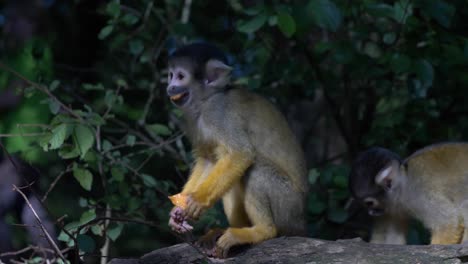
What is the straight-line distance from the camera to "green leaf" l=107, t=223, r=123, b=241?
4.54 metres

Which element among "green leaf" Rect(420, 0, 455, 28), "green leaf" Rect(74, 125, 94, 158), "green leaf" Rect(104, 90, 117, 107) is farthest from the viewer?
"green leaf" Rect(104, 90, 117, 107)

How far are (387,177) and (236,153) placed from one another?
1097mm

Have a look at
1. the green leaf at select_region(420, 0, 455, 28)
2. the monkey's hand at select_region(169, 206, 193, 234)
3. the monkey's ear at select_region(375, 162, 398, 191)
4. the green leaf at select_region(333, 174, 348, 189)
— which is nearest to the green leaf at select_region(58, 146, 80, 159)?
the monkey's hand at select_region(169, 206, 193, 234)

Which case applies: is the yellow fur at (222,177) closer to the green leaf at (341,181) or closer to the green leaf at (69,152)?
the green leaf at (69,152)

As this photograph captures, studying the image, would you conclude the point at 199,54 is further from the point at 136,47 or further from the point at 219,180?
the point at 136,47

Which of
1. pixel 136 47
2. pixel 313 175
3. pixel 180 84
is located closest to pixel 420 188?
pixel 313 175

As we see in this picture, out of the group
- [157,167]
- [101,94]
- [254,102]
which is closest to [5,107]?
[101,94]

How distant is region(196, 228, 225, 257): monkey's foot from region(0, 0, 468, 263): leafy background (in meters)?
0.52

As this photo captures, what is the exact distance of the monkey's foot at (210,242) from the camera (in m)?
3.91

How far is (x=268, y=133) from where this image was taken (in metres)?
4.46

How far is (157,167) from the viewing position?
267 inches

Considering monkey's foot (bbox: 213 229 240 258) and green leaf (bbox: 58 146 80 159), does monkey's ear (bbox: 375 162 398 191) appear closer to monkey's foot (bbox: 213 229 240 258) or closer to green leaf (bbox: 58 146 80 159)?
monkey's foot (bbox: 213 229 240 258)

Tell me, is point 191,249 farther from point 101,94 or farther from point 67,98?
point 101,94

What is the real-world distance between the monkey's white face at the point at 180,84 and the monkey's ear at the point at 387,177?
137 centimetres
